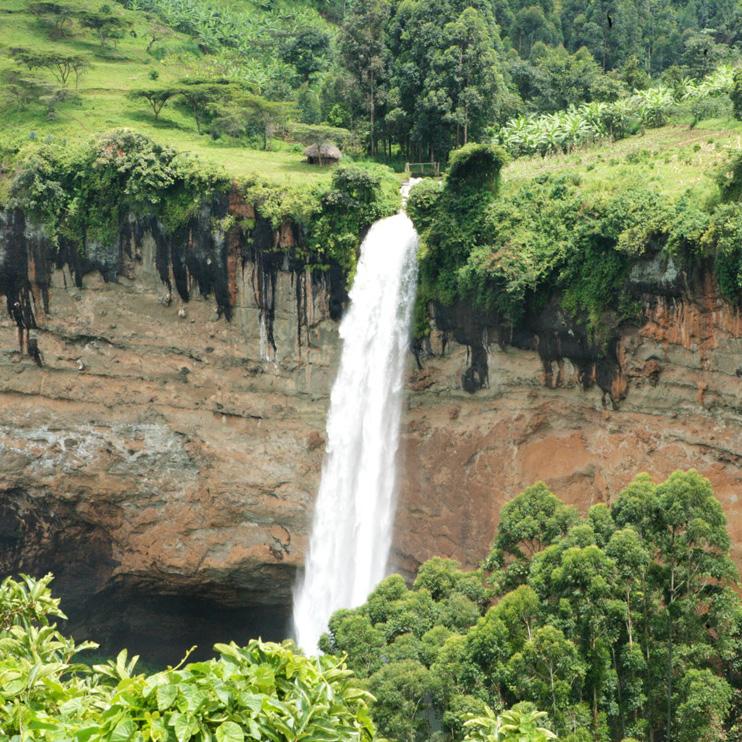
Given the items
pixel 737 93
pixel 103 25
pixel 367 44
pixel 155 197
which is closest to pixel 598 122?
pixel 737 93

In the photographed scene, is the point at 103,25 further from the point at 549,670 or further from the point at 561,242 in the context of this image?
the point at 549,670

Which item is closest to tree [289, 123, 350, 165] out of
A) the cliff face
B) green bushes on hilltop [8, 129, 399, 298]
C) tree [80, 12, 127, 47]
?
green bushes on hilltop [8, 129, 399, 298]

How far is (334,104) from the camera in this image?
39.3 m

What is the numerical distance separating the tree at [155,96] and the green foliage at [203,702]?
33.4m

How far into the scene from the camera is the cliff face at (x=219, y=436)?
2656 centimetres

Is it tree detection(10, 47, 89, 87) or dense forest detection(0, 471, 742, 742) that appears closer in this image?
dense forest detection(0, 471, 742, 742)

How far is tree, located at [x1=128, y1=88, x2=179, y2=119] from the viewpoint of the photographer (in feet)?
130

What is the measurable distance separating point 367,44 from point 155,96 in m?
8.86

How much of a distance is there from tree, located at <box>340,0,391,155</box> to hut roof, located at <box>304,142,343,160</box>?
321 centimetres

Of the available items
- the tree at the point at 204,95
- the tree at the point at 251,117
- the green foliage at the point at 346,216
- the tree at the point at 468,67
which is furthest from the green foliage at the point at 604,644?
the tree at the point at 204,95

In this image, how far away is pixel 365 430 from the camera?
28.3 meters

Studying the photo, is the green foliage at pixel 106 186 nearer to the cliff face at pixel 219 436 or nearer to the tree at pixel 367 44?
the cliff face at pixel 219 436

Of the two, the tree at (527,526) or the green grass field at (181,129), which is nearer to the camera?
the tree at (527,526)

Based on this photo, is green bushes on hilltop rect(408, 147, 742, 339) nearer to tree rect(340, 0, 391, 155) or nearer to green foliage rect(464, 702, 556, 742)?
tree rect(340, 0, 391, 155)
